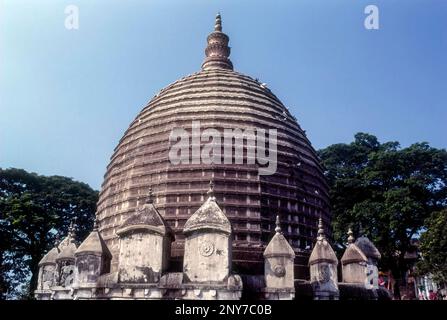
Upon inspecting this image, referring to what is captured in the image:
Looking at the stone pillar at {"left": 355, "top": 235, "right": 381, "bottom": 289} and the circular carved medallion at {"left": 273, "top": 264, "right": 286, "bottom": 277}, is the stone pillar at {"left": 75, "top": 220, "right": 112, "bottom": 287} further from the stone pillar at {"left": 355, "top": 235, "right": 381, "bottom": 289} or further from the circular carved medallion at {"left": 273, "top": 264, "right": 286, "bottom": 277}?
the stone pillar at {"left": 355, "top": 235, "right": 381, "bottom": 289}

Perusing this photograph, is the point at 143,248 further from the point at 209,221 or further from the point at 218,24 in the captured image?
the point at 218,24

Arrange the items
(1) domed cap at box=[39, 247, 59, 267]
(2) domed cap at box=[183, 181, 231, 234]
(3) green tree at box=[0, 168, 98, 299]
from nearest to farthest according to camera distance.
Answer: (2) domed cap at box=[183, 181, 231, 234] < (1) domed cap at box=[39, 247, 59, 267] < (3) green tree at box=[0, 168, 98, 299]

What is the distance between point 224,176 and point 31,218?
20927 millimetres

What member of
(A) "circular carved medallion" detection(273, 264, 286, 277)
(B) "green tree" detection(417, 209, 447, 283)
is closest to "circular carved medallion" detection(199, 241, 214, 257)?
(A) "circular carved medallion" detection(273, 264, 286, 277)

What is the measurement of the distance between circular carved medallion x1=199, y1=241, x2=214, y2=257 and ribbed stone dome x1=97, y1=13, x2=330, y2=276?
2013mm

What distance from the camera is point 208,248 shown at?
39.8 ft

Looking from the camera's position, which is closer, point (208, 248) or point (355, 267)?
point (208, 248)

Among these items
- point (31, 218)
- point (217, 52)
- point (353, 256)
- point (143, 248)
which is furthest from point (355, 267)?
point (31, 218)

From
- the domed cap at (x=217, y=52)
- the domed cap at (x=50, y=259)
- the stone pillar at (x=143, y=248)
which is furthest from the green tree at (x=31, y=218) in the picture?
the stone pillar at (x=143, y=248)

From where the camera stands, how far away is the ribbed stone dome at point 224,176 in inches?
591

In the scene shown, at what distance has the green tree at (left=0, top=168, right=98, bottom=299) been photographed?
30438 mm

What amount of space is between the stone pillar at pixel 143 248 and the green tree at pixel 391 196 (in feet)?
58.5
